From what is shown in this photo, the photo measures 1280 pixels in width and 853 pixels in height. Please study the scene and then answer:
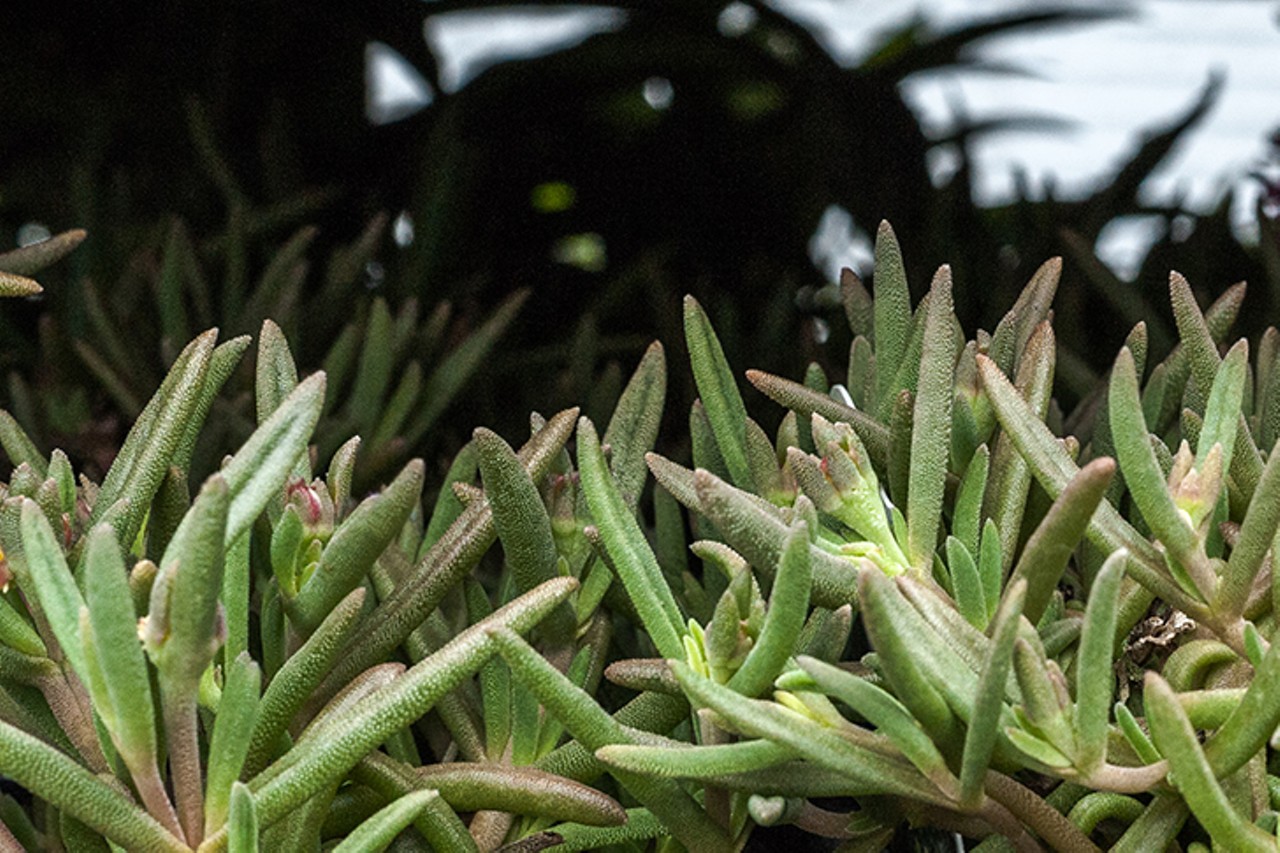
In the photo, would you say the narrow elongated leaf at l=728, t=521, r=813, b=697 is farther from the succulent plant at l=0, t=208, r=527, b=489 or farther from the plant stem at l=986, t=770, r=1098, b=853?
the succulent plant at l=0, t=208, r=527, b=489

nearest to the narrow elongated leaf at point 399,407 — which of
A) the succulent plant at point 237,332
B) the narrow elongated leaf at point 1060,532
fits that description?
the succulent plant at point 237,332

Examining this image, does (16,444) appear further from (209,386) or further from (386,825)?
(386,825)

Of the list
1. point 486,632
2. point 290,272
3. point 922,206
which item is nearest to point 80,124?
point 290,272

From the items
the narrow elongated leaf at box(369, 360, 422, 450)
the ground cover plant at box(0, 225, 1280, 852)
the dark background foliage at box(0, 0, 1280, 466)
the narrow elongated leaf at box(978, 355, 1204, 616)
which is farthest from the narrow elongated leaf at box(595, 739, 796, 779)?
the dark background foliage at box(0, 0, 1280, 466)

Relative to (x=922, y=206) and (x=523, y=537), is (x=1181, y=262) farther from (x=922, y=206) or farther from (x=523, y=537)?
(x=523, y=537)

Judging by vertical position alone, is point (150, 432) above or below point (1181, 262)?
above

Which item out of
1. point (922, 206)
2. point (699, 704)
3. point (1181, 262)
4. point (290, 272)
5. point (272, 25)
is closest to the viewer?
point (699, 704)

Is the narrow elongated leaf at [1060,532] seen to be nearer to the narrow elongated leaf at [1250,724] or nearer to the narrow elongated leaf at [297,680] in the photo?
the narrow elongated leaf at [1250,724]

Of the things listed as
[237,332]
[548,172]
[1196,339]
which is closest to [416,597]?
[1196,339]
